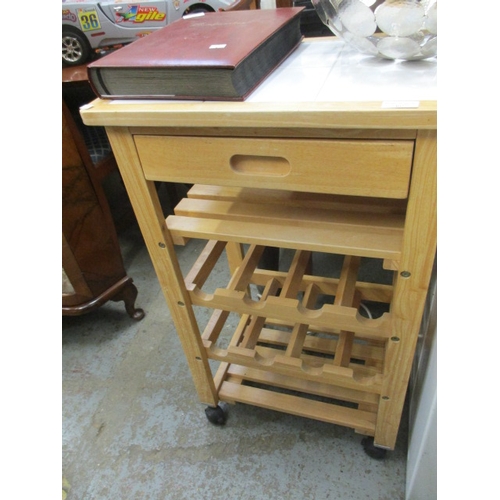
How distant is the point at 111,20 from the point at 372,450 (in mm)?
1214

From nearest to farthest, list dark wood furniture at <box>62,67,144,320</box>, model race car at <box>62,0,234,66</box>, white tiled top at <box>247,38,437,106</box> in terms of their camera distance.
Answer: white tiled top at <box>247,38,437,106</box>, dark wood furniture at <box>62,67,144,320</box>, model race car at <box>62,0,234,66</box>

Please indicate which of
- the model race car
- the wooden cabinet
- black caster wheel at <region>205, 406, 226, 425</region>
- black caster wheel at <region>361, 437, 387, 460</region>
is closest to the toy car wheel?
the model race car

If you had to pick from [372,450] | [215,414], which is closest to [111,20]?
[215,414]

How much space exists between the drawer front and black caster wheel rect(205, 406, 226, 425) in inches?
22.6

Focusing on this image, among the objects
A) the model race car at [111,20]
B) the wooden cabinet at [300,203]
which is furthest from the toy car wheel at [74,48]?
the wooden cabinet at [300,203]

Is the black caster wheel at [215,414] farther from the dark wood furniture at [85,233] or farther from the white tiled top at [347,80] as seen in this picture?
the white tiled top at [347,80]

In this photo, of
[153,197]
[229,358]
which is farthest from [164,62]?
[229,358]

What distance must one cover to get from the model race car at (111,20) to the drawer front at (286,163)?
0.69 meters

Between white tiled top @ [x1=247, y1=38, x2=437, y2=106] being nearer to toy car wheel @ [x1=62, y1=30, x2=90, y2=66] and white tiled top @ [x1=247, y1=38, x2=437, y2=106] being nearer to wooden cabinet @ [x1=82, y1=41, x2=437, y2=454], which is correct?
wooden cabinet @ [x1=82, y1=41, x2=437, y2=454]

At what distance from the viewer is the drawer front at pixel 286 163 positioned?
0.45 metres

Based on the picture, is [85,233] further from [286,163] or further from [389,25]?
[389,25]

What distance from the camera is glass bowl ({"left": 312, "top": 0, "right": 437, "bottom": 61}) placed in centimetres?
46

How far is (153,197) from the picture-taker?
60cm

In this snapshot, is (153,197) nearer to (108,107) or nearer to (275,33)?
(108,107)
